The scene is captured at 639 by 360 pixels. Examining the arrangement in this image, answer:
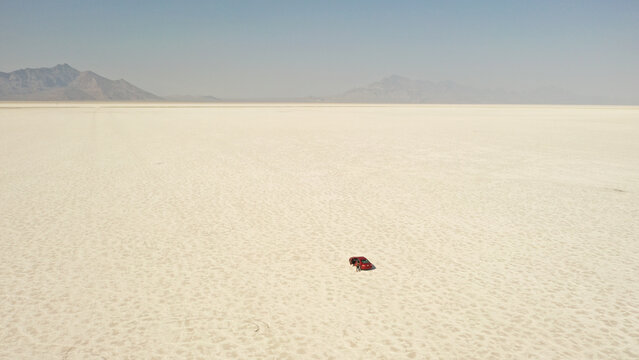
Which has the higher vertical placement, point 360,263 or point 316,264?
point 360,263

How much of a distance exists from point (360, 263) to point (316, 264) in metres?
0.62

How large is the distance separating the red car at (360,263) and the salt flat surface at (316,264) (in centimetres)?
9

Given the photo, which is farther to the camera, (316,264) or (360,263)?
(316,264)

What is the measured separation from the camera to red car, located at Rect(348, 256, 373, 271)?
207 inches

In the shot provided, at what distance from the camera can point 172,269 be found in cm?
534

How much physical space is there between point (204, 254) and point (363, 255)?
2.25 meters

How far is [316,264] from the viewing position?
5.53 meters

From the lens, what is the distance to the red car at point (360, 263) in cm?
527

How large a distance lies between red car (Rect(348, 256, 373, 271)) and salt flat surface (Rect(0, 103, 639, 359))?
0.30ft

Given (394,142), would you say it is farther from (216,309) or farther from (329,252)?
(216,309)

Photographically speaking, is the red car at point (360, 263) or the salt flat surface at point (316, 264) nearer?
the salt flat surface at point (316, 264)

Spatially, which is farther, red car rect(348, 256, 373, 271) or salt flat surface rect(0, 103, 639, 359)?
red car rect(348, 256, 373, 271)

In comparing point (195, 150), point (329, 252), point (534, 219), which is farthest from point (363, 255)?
point (195, 150)

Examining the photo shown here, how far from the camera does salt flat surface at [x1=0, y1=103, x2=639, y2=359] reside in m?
3.88
